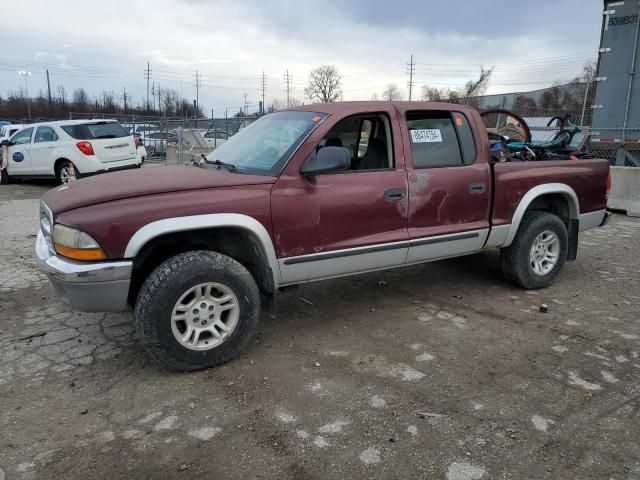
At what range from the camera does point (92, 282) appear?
3.14 m

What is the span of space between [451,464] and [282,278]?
1730 mm

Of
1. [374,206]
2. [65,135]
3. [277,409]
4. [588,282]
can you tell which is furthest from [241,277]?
[65,135]

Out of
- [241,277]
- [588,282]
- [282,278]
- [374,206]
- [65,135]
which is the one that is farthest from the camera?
[65,135]

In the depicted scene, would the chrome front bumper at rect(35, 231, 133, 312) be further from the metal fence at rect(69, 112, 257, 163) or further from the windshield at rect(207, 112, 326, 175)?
the metal fence at rect(69, 112, 257, 163)

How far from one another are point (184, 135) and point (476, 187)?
14.7 meters

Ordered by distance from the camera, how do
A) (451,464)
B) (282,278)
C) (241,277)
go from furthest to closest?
(282,278) → (241,277) → (451,464)

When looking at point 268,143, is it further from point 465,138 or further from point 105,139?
point 105,139

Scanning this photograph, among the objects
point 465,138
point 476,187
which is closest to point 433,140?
point 465,138

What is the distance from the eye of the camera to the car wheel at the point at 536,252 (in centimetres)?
504

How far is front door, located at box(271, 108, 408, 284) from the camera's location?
3676 millimetres

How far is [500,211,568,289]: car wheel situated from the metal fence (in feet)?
37.5

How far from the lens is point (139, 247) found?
320 centimetres

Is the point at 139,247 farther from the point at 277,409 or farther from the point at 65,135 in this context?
the point at 65,135

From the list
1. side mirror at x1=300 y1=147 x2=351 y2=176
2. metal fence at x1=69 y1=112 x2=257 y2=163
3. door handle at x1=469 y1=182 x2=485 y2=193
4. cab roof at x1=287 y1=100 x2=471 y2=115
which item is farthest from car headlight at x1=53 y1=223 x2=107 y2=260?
metal fence at x1=69 y1=112 x2=257 y2=163
